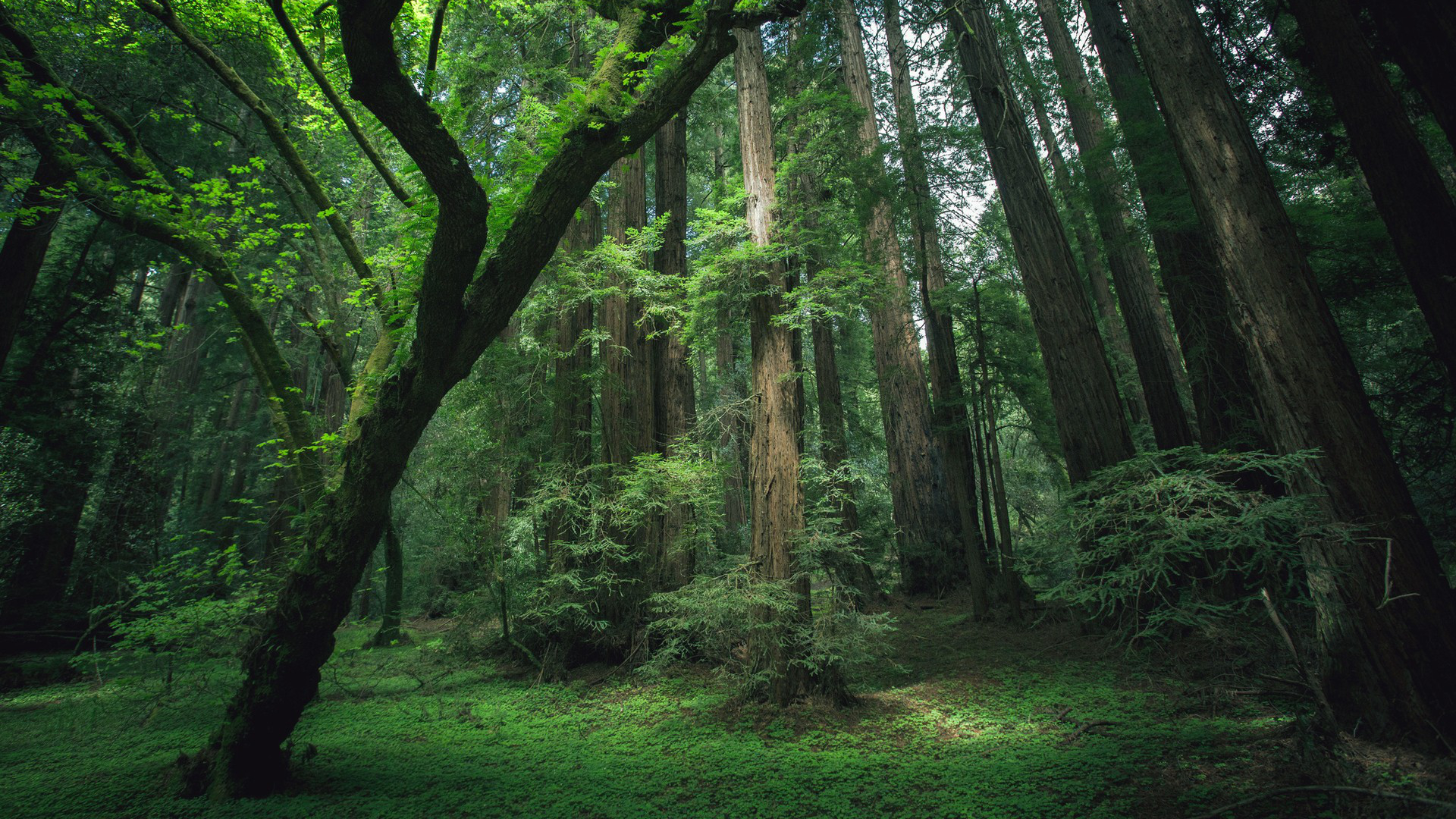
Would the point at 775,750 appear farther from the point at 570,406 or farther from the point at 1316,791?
the point at 570,406

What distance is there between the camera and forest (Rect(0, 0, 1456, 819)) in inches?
123

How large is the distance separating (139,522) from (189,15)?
707cm

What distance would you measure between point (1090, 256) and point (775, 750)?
11359mm

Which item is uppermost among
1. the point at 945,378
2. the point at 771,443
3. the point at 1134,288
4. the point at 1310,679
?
the point at 1134,288

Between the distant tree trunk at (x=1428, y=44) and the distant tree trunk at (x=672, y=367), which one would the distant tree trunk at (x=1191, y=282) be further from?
the distant tree trunk at (x=672, y=367)

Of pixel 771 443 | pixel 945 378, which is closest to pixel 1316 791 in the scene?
pixel 771 443

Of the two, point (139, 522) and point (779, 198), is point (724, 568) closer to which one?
point (779, 198)

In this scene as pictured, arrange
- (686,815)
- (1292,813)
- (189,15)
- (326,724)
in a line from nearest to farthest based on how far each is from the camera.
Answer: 1. (1292,813)
2. (686,815)
3. (326,724)
4. (189,15)

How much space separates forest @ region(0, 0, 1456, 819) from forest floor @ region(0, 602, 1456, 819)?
0.05m

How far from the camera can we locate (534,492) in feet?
21.3

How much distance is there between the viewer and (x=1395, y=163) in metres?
3.39

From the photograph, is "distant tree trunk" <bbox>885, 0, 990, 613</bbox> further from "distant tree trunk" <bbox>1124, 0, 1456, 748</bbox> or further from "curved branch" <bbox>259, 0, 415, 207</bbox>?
"curved branch" <bbox>259, 0, 415, 207</bbox>

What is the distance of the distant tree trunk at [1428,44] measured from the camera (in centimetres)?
320

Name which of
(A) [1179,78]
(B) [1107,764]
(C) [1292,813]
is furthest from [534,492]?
(A) [1179,78]
